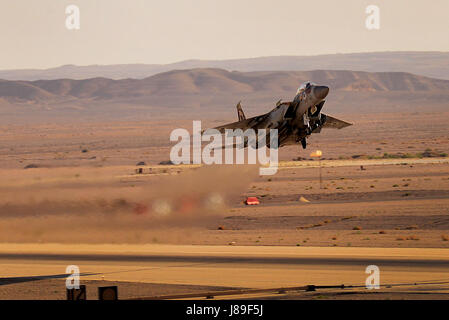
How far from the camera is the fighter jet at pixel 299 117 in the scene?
150 feet

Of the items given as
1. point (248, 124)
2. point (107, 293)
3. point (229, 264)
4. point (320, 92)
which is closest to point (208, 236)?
point (229, 264)

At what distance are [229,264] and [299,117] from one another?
9.43 meters

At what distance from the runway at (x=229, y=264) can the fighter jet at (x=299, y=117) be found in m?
6.95

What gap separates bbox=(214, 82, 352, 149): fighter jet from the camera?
150ft

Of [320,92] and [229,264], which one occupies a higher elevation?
[320,92]

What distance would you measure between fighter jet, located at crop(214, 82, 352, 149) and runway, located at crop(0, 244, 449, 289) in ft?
22.8

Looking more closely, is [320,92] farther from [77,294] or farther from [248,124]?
[77,294]

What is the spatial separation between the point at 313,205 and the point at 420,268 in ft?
103

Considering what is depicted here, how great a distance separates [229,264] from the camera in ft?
161

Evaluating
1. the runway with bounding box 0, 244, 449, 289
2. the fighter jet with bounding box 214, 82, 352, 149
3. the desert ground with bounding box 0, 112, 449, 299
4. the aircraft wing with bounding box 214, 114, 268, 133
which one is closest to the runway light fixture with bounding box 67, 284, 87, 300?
the desert ground with bounding box 0, 112, 449, 299

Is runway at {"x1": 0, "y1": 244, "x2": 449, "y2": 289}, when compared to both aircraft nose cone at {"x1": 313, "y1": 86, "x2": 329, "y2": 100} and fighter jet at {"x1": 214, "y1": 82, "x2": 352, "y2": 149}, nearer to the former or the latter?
fighter jet at {"x1": 214, "y1": 82, "x2": 352, "y2": 149}
